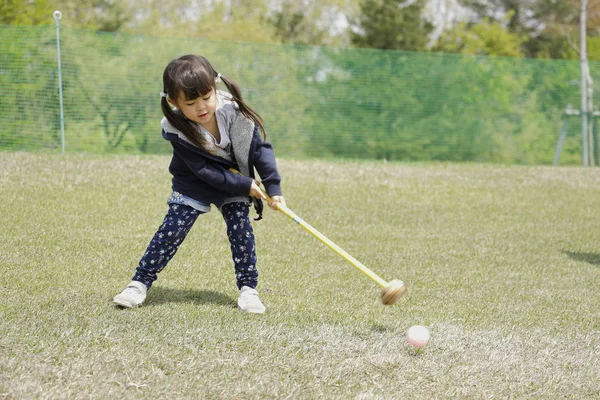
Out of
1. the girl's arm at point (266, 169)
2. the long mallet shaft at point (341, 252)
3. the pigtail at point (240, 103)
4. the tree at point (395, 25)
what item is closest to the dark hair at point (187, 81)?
the pigtail at point (240, 103)

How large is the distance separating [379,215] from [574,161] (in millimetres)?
6436

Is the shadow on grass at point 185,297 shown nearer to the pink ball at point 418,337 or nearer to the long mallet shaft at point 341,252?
the long mallet shaft at point 341,252

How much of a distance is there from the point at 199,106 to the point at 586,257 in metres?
4.19

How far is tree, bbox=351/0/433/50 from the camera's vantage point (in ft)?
61.8

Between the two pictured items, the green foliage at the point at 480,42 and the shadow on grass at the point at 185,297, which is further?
the green foliage at the point at 480,42

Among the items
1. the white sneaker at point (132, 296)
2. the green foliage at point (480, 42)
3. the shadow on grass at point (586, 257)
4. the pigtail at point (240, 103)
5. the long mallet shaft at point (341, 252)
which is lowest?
the shadow on grass at point (586, 257)

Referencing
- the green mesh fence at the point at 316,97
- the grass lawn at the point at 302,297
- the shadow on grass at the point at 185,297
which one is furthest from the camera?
the green mesh fence at the point at 316,97

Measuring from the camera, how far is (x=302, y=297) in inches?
174

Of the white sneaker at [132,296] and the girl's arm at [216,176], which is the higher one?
the girl's arm at [216,176]

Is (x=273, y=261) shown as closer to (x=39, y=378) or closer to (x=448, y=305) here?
(x=448, y=305)

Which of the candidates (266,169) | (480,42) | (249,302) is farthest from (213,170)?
(480,42)

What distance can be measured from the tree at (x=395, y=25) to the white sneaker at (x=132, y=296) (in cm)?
1595

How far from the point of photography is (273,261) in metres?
5.50

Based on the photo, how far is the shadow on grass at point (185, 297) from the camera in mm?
4023
